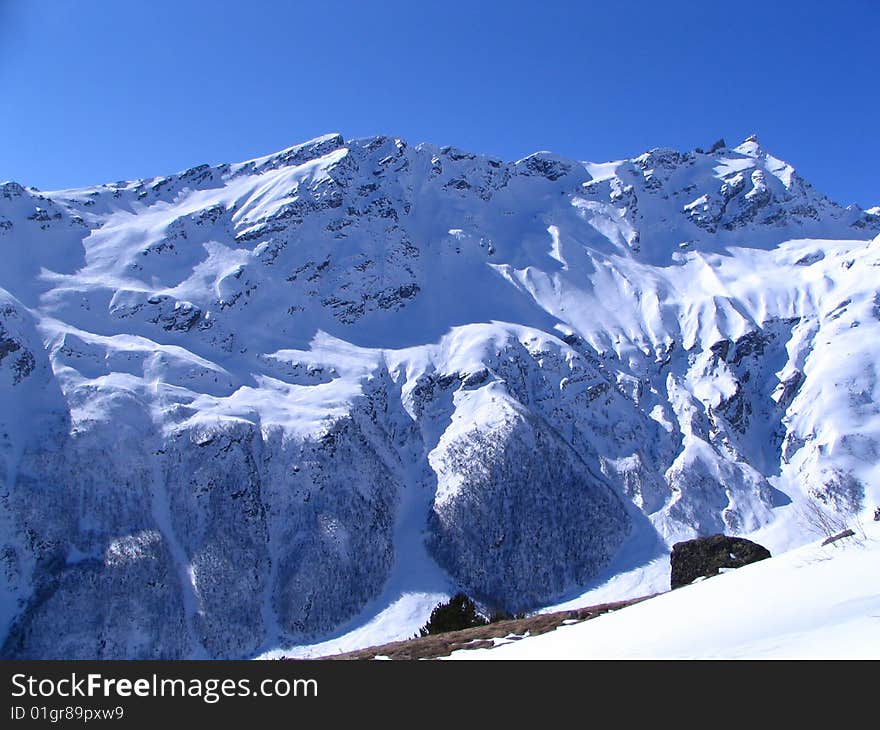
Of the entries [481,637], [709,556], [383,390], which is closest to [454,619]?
[709,556]

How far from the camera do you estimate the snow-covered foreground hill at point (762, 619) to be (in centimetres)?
915

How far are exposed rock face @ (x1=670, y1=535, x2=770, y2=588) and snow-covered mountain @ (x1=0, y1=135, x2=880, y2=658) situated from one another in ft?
183

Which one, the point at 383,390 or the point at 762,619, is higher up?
the point at 383,390

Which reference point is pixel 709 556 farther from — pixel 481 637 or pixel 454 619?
pixel 454 619

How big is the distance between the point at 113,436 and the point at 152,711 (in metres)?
78.9

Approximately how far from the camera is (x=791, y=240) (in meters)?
153

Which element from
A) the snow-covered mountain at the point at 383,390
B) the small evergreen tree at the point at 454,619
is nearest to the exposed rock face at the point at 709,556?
the small evergreen tree at the point at 454,619

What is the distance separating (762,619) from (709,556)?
12678 mm

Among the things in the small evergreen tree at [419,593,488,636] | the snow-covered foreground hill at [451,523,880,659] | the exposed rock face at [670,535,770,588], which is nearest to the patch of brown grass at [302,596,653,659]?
the snow-covered foreground hill at [451,523,880,659]

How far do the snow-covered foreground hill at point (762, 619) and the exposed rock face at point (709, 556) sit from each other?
23.6 feet

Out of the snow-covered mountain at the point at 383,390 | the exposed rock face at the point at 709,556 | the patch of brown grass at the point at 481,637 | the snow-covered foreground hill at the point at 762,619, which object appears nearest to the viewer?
the snow-covered foreground hill at the point at 762,619

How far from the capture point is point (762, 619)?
10.7m

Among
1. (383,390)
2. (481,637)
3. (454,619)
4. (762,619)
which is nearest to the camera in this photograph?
(762,619)

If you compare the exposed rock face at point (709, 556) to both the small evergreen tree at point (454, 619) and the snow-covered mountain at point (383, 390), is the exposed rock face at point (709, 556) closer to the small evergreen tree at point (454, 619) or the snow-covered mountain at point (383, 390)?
the small evergreen tree at point (454, 619)
